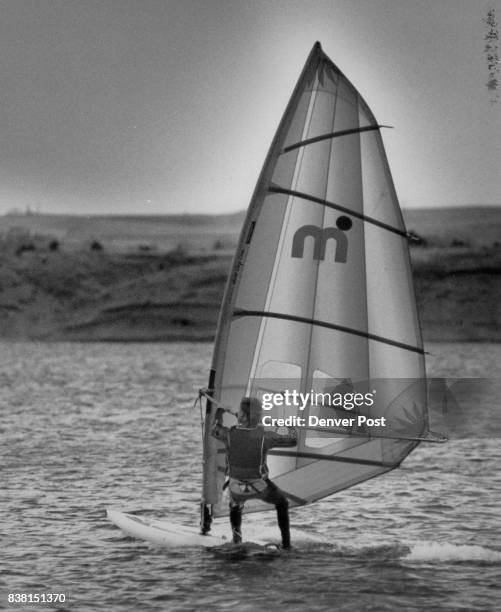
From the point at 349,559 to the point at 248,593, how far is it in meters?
2.57

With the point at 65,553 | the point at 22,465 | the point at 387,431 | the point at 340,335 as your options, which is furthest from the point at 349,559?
the point at 22,465

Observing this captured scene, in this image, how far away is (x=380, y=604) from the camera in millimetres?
16516

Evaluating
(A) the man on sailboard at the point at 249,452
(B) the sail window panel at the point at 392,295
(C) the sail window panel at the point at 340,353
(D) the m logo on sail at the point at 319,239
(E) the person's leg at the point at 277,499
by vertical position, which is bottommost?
(E) the person's leg at the point at 277,499

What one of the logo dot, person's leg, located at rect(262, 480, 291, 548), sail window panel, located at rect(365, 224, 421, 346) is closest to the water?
person's leg, located at rect(262, 480, 291, 548)

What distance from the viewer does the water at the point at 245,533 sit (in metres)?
17.1

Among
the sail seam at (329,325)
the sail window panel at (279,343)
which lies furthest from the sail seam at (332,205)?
the sail window panel at (279,343)

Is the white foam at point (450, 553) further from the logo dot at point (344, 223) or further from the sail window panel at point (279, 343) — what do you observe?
the logo dot at point (344, 223)

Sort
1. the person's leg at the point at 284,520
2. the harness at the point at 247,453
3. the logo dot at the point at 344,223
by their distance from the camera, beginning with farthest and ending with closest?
1. the logo dot at the point at 344,223
2. the person's leg at the point at 284,520
3. the harness at the point at 247,453

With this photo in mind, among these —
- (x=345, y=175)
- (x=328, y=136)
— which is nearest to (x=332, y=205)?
(x=345, y=175)

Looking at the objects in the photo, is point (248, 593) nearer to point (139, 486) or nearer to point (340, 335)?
point (340, 335)

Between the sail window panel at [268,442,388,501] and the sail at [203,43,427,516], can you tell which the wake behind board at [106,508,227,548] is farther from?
the sail window panel at [268,442,388,501]

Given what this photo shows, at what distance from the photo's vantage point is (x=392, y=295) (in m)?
18.6

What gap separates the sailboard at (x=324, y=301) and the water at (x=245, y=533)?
5.14 ft

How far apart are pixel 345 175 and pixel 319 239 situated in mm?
1045
